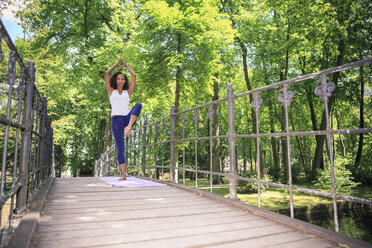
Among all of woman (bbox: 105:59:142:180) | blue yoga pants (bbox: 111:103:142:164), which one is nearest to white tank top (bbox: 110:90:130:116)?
woman (bbox: 105:59:142:180)

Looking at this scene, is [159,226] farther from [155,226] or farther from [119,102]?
[119,102]

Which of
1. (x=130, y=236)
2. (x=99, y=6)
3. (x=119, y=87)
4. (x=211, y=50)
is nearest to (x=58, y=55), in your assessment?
(x=99, y=6)

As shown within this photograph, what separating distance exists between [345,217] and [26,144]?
517 inches

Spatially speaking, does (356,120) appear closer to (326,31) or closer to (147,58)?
(326,31)

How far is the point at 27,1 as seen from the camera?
31.3ft

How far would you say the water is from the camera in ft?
29.0

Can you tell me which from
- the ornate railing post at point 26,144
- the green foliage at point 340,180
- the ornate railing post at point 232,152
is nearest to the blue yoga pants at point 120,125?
the ornate railing post at point 232,152

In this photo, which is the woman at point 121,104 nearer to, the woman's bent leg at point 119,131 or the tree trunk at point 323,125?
the woman's bent leg at point 119,131

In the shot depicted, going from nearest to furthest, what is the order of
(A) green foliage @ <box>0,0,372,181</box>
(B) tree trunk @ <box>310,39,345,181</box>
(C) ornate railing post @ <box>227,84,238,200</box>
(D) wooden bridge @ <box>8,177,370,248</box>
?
(D) wooden bridge @ <box>8,177,370,248</box> → (C) ornate railing post @ <box>227,84,238,200</box> → (A) green foliage @ <box>0,0,372,181</box> → (B) tree trunk @ <box>310,39,345,181</box>

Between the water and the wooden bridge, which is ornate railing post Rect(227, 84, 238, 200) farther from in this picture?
the water

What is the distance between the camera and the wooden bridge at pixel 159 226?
1.84 m

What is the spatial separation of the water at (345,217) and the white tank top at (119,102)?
871cm

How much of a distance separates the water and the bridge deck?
26.9 feet

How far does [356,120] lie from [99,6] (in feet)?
98.2
